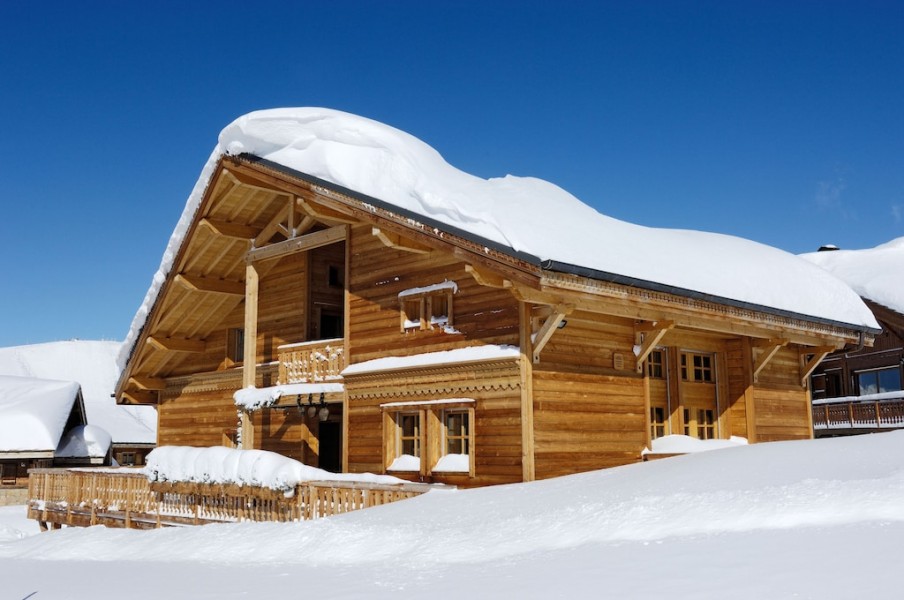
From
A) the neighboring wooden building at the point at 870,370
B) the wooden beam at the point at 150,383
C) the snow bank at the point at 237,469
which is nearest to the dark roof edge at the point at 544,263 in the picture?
the snow bank at the point at 237,469

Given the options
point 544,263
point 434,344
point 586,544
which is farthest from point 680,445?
point 586,544

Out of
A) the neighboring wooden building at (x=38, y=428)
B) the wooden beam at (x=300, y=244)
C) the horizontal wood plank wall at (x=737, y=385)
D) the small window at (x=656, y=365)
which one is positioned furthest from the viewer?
the neighboring wooden building at (x=38, y=428)

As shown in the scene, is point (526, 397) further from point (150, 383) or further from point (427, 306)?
point (150, 383)

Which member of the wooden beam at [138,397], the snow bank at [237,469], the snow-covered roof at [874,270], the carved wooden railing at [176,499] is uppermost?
the snow-covered roof at [874,270]

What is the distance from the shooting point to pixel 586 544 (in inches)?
363

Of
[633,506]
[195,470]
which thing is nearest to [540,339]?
[633,506]

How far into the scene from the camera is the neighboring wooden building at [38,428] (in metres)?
40.6

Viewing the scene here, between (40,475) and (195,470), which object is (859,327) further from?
(40,475)

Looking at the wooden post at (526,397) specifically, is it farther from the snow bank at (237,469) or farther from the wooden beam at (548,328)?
the snow bank at (237,469)

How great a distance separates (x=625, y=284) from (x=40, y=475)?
→ 56.1 feet

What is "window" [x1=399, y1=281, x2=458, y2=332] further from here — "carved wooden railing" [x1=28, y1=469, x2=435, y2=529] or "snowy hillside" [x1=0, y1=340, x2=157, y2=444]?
"snowy hillside" [x1=0, y1=340, x2=157, y2=444]

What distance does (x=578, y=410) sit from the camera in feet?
52.3

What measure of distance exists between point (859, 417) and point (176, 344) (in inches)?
999

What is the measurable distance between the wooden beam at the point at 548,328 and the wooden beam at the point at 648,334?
2397 mm
